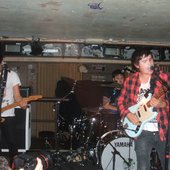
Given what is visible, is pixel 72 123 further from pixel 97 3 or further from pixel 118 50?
pixel 97 3

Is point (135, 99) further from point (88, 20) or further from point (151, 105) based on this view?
point (88, 20)

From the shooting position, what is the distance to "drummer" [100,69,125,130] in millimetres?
5242

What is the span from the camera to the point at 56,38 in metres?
6.62

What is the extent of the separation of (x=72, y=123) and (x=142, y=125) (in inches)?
116

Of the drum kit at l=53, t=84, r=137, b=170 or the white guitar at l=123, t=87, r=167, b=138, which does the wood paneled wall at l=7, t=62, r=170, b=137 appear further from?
the white guitar at l=123, t=87, r=167, b=138

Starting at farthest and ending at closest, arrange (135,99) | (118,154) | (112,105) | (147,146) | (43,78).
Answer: (43,78), (112,105), (118,154), (135,99), (147,146)

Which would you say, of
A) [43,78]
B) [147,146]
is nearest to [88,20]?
[147,146]

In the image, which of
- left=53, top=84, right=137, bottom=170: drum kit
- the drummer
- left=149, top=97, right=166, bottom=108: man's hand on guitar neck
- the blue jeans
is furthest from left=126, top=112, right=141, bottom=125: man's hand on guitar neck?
the drummer

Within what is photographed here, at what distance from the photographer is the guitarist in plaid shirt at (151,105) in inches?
133

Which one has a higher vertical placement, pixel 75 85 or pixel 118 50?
pixel 118 50

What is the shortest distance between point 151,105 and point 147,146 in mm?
398

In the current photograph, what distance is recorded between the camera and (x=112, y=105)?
549cm

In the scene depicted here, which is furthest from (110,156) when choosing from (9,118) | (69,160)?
(9,118)

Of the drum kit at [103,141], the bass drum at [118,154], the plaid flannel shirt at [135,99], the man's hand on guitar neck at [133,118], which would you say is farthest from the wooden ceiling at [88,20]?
the bass drum at [118,154]
